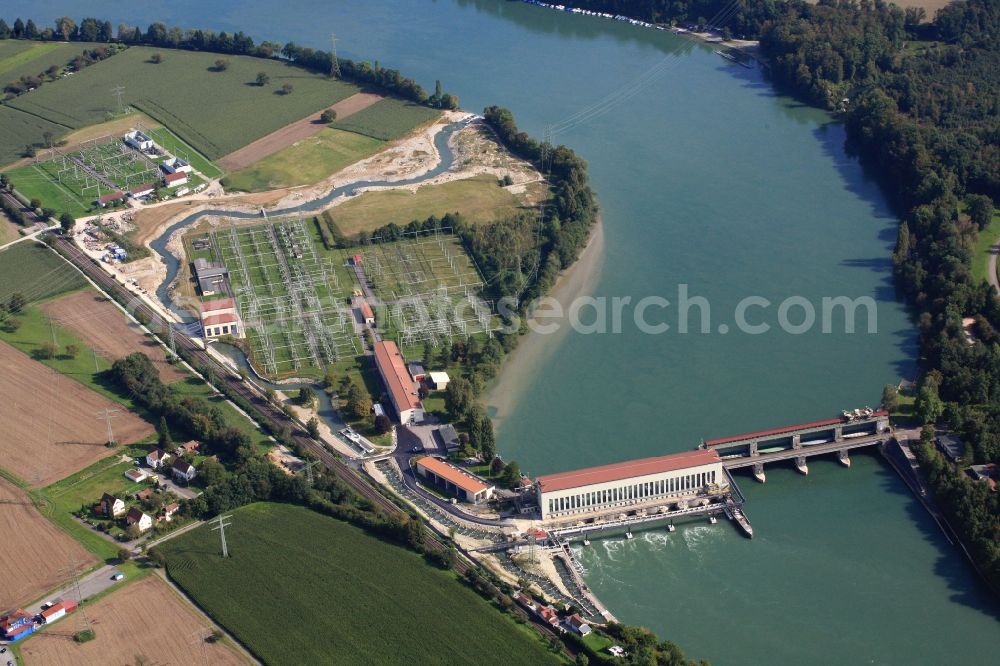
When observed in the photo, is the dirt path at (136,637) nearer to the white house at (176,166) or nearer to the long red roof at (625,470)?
the long red roof at (625,470)

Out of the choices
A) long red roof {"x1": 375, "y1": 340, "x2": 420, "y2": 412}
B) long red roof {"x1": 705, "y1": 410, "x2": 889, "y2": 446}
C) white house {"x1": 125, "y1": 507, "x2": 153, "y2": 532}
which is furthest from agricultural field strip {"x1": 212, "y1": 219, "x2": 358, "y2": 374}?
long red roof {"x1": 705, "y1": 410, "x2": 889, "y2": 446}

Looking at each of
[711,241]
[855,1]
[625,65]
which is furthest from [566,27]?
[711,241]

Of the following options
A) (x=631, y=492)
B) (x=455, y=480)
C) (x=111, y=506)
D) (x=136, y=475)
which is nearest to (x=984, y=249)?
(x=631, y=492)

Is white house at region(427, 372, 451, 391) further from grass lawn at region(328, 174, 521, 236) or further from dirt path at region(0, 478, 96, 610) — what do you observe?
dirt path at region(0, 478, 96, 610)

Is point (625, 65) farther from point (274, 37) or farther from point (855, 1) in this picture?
point (274, 37)

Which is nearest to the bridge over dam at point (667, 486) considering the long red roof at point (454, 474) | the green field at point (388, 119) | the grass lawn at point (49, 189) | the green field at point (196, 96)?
the long red roof at point (454, 474)

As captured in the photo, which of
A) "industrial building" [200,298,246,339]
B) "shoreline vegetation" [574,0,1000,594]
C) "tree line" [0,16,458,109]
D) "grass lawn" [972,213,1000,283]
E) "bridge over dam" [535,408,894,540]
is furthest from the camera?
"tree line" [0,16,458,109]

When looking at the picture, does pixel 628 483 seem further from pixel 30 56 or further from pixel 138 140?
pixel 30 56
